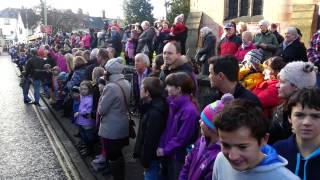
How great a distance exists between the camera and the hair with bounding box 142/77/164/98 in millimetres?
4766

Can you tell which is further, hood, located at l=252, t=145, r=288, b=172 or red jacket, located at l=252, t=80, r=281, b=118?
red jacket, located at l=252, t=80, r=281, b=118

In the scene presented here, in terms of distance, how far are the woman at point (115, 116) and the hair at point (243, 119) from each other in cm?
383

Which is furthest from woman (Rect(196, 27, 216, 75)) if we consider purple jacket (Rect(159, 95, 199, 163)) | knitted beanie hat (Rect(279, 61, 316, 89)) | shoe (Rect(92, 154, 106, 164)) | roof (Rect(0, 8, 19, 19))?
roof (Rect(0, 8, 19, 19))

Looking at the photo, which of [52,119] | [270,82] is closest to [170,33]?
[52,119]

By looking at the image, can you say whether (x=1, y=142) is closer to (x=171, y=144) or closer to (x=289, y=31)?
(x=171, y=144)

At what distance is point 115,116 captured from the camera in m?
6.03

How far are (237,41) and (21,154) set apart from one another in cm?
551

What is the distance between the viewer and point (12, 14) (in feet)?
397

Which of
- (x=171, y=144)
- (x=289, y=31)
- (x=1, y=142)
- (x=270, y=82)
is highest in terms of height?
(x=289, y=31)

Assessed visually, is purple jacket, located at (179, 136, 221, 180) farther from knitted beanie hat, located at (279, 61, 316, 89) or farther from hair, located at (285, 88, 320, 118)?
knitted beanie hat, located at (279, 61, 316, 89)

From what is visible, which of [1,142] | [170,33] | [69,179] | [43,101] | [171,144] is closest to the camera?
[171,144]

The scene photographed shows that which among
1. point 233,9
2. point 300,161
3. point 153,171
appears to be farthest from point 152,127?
point 233,9

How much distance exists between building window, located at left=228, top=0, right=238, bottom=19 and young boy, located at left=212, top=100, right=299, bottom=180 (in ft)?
63.4

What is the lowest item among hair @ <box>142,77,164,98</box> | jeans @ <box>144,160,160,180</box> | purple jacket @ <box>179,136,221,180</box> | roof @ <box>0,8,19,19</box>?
jeans @ <box>144,160,160,180</box>
